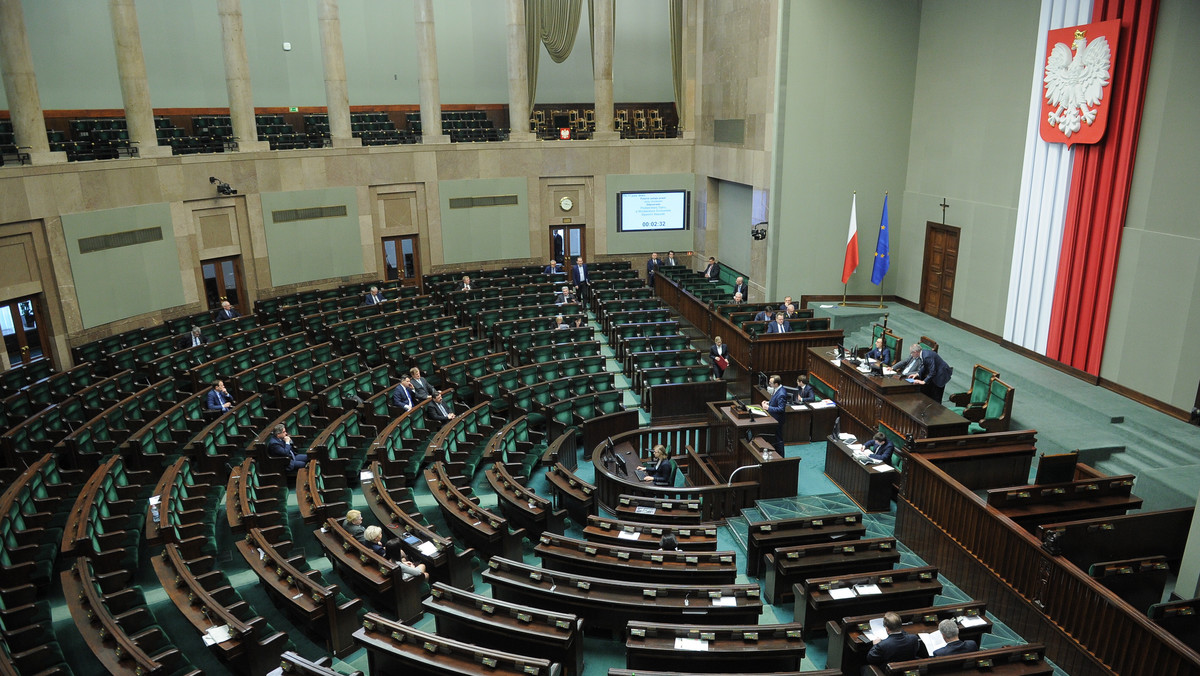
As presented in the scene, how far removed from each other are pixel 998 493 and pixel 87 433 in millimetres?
9675

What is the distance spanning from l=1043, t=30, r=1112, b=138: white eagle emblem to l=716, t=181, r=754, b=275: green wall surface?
6.67 metres

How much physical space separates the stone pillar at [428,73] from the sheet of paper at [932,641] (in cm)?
1590

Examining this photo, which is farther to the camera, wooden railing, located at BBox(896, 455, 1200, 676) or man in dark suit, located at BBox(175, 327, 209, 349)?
man in dark suit, located at BBox(175, 327, 209, 349)

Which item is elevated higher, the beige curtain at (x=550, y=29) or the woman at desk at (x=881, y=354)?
the beige curtain at (x=550, y=29)

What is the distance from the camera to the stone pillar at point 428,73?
58.0 feet

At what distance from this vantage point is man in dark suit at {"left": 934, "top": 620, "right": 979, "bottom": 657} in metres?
5.30

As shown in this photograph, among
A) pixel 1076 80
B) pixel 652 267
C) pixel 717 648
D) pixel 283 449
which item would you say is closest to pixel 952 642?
pixel 717 648

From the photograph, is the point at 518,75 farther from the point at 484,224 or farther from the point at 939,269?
the point at 939,269

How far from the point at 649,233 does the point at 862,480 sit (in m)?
12.5

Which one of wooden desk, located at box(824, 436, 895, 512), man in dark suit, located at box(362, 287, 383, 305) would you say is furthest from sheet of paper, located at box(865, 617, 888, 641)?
man in dark suit, located at box(362, 287, 383, 305)

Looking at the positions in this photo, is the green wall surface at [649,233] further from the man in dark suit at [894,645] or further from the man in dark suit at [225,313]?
the man in dark suit at [894,645]

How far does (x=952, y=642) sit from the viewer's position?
5.36 meters

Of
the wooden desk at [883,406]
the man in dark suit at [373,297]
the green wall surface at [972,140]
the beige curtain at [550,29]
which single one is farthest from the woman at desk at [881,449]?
the beige curtain at [550,29]

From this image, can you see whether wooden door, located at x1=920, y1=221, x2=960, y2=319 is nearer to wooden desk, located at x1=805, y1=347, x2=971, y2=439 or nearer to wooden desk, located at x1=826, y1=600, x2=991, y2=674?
wooden desk, located at x1=805, y1=347, x2=971, y2=439
